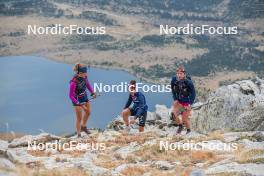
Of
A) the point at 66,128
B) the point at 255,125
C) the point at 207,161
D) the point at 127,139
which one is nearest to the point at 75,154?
the point at 127,139

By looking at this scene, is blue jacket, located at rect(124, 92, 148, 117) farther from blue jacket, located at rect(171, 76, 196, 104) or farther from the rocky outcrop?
blue jacket, located at rect(171, 76, 196, 104)

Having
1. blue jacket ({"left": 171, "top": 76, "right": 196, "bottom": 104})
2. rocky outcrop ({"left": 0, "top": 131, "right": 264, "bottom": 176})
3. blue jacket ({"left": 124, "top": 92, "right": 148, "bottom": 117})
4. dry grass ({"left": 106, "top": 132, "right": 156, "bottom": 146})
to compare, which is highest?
blue jacket ({"left": 171, "top": 76, "right": 196, "bottom": 104})

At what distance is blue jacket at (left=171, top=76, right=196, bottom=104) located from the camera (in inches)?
869

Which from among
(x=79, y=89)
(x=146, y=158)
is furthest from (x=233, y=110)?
(x=146, y=158)

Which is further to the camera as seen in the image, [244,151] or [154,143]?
[154,143]

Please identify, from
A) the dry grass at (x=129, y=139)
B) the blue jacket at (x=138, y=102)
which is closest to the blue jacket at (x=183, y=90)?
the blue jacket at (x=138, y=102)

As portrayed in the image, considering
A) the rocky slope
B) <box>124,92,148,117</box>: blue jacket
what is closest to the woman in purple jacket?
the rocky slope

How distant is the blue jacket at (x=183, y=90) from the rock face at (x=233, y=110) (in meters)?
6.19

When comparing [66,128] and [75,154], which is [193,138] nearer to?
[75,154]

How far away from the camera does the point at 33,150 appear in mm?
21922

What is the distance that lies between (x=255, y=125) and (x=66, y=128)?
143 m

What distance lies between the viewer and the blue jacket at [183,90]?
869 inches

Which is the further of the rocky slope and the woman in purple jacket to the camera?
the woman in purple jacket

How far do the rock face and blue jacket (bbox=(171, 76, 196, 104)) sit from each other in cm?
619
